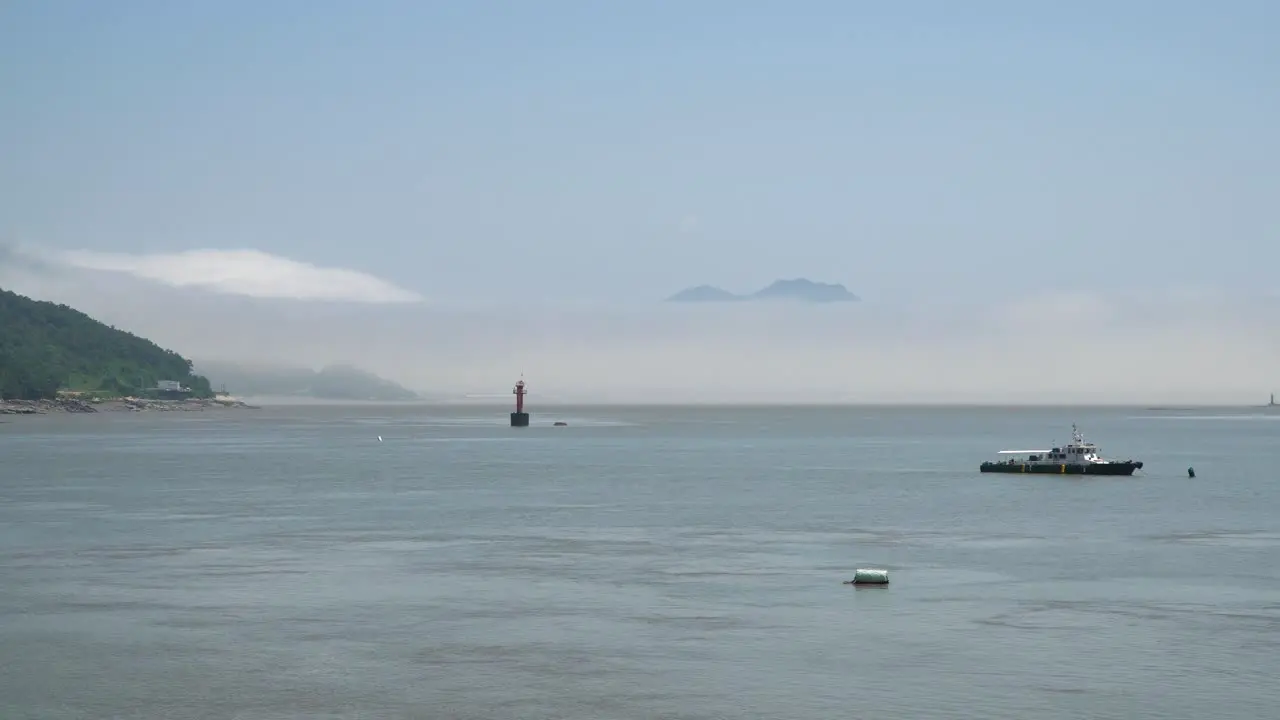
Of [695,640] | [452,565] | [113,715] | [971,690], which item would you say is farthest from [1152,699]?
[452,565]

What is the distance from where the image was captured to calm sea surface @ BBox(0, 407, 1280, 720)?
43.9 metres

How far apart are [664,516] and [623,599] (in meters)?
42.0

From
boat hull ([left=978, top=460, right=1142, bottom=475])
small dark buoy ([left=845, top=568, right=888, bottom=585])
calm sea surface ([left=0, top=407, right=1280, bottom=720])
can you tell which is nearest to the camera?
calm sea surface ([left=0, top=407, right=1280, bottom=720])

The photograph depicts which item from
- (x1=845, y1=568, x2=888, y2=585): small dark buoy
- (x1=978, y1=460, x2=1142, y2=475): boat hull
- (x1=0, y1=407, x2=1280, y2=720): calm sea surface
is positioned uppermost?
(x1=978, y1=460, x2=1142, y2=475): boat hull

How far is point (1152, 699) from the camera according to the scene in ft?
143

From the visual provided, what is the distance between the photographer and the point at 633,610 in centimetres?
5881

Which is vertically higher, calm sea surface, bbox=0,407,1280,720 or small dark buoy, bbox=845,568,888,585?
small dark buoy, bbox=845,568,888,585

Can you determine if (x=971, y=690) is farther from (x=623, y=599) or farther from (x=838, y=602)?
(x=623, y=599)

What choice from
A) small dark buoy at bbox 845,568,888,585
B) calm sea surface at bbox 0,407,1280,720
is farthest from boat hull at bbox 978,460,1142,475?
small dark buoy at bbox 845,568,888,585

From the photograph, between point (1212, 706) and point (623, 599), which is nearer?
point (1212, 706)

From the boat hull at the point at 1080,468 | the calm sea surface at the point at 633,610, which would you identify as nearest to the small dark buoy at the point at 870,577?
the calm sea surface at the point at 633,610

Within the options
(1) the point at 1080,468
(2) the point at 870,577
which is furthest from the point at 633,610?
(1) the point at 1080,468

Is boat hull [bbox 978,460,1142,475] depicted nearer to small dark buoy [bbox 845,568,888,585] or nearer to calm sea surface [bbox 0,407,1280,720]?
calm sea surface [bbox 0,407,1280,720]

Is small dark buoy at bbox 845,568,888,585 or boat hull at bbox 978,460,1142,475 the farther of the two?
boat hull at bbox 978,460,1142,475
